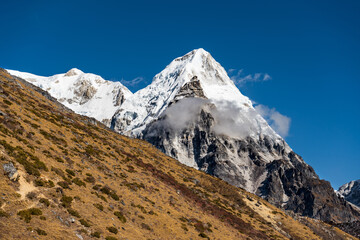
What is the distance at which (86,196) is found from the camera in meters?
31.5

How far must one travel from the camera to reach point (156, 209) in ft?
132

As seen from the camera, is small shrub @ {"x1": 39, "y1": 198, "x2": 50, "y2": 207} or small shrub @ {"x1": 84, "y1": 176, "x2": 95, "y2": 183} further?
small shrub @ {"x1": 84, "y1": 176, "x2": 95, "y2": 183}

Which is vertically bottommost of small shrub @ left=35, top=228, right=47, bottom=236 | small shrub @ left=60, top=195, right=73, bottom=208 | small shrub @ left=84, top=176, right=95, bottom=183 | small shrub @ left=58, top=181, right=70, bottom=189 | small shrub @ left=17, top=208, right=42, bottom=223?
small shrub @ left=35, top=228, right=47, bottom=236

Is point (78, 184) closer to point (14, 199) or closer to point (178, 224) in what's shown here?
point (14, 199)

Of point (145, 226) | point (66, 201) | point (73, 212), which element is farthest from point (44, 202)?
point (145, 226)

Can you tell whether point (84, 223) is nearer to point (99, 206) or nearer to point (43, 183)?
point (99, 206)

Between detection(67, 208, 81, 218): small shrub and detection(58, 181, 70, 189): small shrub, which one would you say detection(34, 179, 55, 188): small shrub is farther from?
detection(67, 208, 81, 218): small shrub

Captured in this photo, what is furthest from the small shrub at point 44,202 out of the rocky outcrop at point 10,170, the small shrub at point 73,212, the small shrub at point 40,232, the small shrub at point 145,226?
the small shrub at point 145,226

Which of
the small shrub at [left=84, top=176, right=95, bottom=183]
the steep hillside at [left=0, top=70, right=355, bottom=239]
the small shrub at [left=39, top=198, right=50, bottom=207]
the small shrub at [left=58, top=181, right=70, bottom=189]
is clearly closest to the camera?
the steep hillside at [left=0, top=70, right=355, bottom=239]

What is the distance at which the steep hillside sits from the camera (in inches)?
950

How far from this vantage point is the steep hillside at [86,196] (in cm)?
2414

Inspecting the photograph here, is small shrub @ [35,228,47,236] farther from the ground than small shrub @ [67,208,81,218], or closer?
closer

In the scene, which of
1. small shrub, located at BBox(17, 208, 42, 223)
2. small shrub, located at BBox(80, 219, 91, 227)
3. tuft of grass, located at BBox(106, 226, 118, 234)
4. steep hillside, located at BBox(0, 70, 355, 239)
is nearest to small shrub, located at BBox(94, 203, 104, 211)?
steep hillside, located at BBox(0, 70, 355, 239)

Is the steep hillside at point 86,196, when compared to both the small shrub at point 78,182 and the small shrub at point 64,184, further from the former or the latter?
the small shrub at point 64,184
